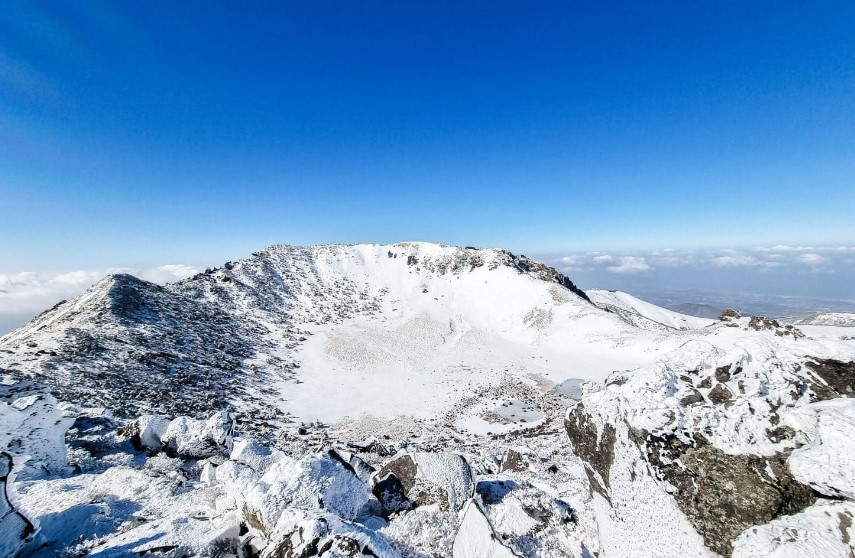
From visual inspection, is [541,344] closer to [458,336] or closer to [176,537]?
[458,336]

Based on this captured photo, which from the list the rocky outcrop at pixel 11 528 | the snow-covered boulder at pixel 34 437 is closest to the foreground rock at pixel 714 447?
the rocky outcrop at pixel 11 528

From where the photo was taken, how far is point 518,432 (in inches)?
1049

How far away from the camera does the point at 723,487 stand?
592 centimetres

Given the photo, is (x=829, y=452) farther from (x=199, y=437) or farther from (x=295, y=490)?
(x=199, y=437)

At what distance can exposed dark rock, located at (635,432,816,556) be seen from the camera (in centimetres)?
551

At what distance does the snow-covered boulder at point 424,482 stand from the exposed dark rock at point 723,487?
575cm

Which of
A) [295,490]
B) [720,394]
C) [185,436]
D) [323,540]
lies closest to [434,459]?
[295,490]

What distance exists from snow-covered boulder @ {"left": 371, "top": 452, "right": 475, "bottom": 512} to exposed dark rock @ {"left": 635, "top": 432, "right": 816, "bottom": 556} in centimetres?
575

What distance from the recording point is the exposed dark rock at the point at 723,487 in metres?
5.51

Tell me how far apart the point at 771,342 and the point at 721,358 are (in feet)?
3.51

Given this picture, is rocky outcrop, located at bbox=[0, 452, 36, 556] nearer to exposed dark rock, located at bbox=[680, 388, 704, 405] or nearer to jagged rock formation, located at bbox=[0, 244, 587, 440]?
exposed dark rock, located at bbox=[680, 388, 704, 405]

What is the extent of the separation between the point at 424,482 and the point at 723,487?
739 cm

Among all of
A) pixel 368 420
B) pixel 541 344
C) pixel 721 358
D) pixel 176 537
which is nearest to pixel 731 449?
pixel 721 358

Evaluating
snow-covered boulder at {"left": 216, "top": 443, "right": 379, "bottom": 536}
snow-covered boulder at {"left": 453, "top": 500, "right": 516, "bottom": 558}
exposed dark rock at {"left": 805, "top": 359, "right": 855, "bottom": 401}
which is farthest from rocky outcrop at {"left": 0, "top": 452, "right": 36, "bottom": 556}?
exposed dark rock at {"left": 805, "top": 359, "right": 855, "bottom": 401}
